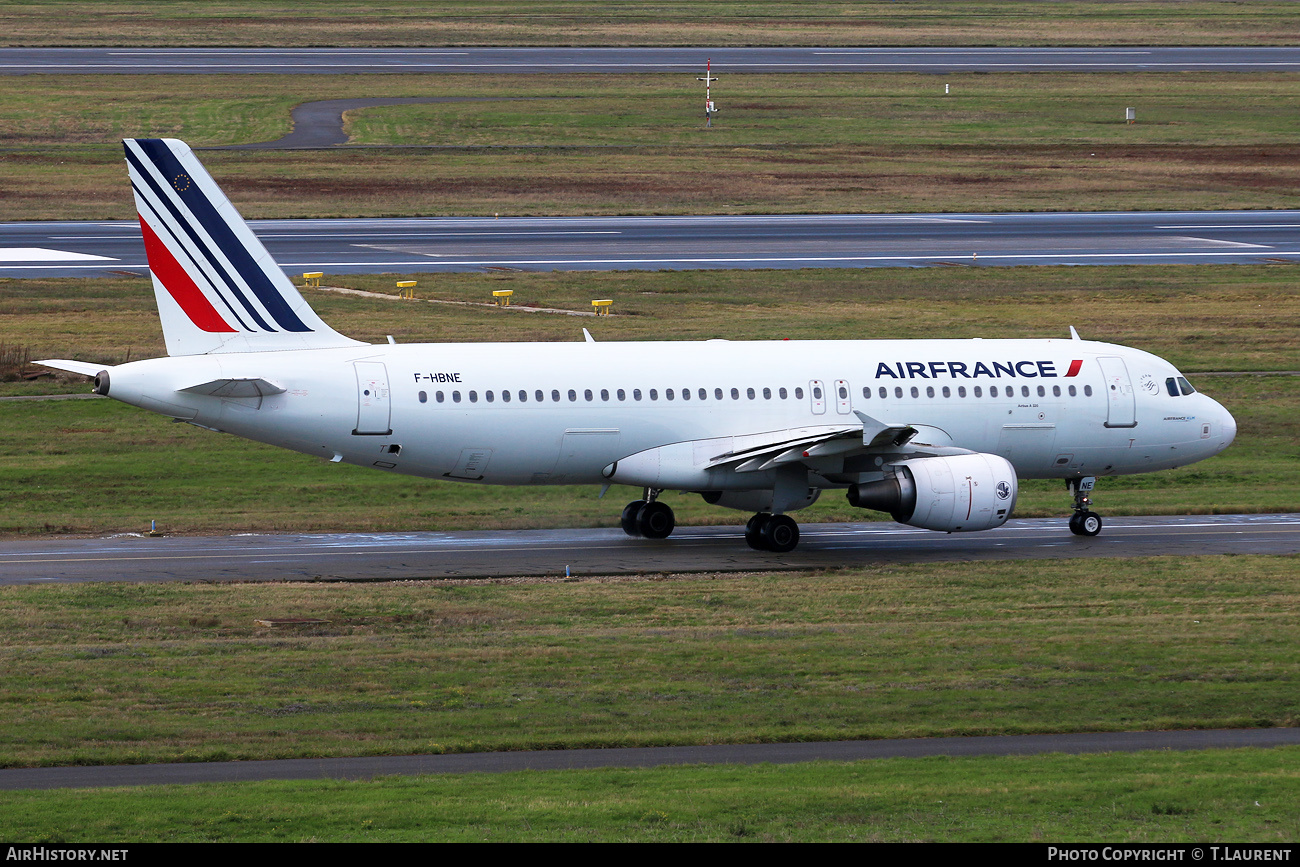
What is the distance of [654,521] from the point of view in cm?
3888

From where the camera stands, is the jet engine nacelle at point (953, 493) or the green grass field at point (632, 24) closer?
the jet engine nacelle at point (953, 493)

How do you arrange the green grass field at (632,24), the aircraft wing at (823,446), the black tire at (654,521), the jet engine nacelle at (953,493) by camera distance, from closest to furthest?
the aircraft wing at (823,446)
the jet engine nacelle at (953,493)
the black tire at (654,521)
the green grass field at (632,24)

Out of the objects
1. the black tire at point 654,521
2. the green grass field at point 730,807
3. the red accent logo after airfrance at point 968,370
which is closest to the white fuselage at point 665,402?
the red accent logo after airfrance at point 968,370

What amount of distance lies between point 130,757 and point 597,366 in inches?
705

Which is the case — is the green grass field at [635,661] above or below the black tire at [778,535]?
below

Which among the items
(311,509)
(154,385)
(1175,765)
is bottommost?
(1175,765)

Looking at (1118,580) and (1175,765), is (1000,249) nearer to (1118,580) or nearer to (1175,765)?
(1118,580)

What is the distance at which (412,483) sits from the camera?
45.4 meters

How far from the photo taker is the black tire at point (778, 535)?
37469 mm

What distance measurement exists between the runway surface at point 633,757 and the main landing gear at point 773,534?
49.6 feet

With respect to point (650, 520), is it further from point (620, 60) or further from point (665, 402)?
point (620, 60)

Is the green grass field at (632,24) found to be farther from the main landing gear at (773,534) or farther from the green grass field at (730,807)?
the green grass field at (730,807)

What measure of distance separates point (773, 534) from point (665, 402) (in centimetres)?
380

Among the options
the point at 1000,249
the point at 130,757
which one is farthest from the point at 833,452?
the point at 1000,249
